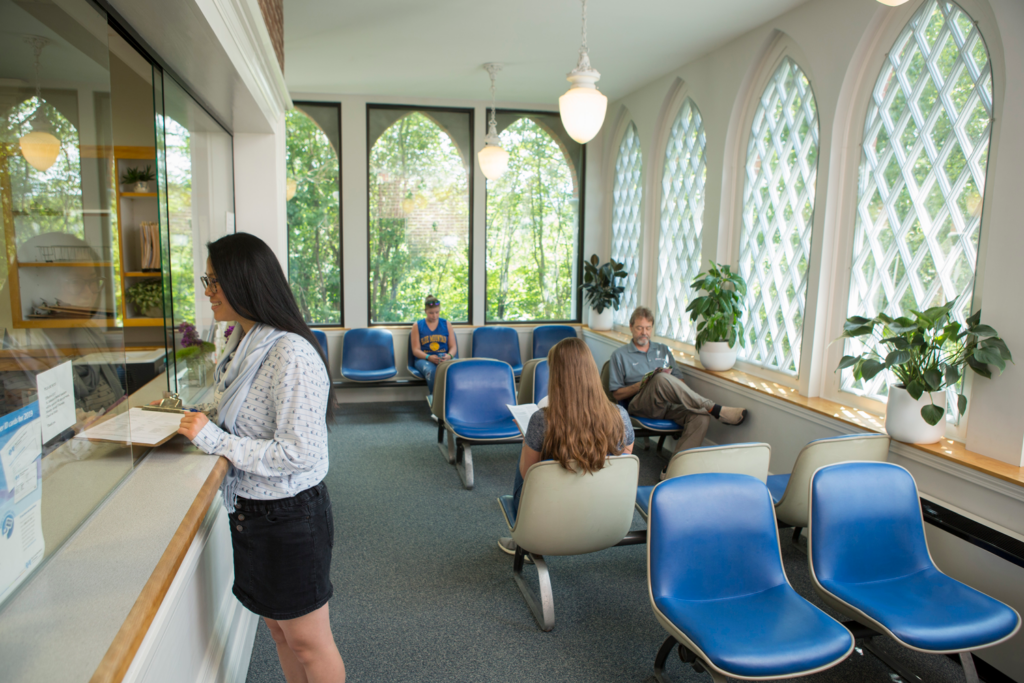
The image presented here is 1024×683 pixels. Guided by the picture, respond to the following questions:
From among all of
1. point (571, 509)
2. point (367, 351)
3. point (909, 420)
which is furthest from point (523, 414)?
point (367, 351)

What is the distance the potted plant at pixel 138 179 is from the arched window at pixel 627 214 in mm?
4782

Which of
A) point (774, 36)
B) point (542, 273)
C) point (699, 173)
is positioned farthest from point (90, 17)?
point (542, 273)

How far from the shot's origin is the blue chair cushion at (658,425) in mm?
4273

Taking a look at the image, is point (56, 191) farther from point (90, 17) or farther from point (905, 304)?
point (905, 304)

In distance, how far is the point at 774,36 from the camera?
164 inches

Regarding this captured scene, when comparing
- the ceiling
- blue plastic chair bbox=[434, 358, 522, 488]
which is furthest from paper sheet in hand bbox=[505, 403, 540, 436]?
the ceiling

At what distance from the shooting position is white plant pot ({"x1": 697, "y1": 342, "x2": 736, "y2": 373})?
445 cm

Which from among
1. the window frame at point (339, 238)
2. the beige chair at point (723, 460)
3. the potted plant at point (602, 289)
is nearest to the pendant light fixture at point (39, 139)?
the beige chair at point (723, 460)

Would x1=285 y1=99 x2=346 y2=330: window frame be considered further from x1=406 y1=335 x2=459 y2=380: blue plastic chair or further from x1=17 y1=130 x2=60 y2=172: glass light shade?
x1=17 y1=130 x2=60 y2=172: glass light shade

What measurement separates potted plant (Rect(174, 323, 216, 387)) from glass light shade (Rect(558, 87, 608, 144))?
84.1 inches

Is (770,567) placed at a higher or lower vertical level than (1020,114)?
lower

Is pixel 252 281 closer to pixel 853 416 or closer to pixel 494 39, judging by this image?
pixel 853 416

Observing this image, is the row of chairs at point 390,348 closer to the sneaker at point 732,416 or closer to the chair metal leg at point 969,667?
the sneaker at point 732,416

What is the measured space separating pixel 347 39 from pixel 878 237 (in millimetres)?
3954
